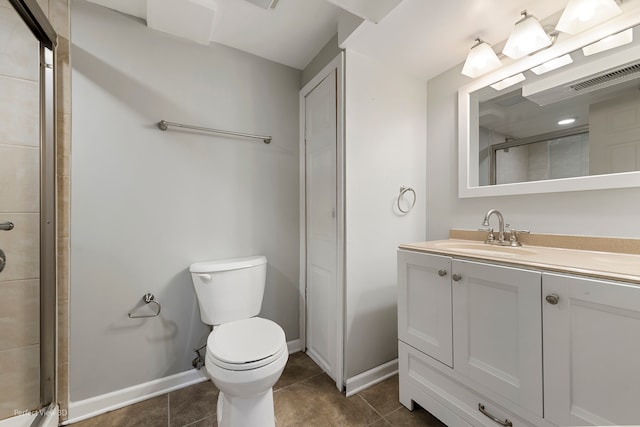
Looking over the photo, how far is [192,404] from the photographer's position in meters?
1.44

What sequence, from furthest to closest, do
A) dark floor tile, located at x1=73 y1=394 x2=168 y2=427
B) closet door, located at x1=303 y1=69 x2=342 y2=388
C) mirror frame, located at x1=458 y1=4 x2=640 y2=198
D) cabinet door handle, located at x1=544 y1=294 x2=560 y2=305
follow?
closet door, located at x1=303 y1=69 x2=342 y2=388, dark floor tile, located at x1=73 y1=394 x2=168 y2=427, mirror frame, located at x1=458 y1=4 x2=640 y2=198, cabinet door handle, located at x1=544 y1=294 x2=560 y2=305

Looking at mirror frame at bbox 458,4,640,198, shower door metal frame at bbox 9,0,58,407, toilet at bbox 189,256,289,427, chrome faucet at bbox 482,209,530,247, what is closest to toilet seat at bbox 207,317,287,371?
toilet at bbox 189,256,289,427

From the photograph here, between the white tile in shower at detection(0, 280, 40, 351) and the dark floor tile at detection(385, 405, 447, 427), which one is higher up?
the white tile in shower at detection(0, 280, 40, 351)

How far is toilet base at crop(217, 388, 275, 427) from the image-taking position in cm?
112

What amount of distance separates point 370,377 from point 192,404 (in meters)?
1.03

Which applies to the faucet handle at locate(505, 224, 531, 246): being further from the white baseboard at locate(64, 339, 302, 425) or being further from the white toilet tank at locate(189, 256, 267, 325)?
the white baseboard at locate(64, 339, 302, 425)

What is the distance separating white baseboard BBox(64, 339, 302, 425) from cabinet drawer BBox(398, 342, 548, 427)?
1.24 m

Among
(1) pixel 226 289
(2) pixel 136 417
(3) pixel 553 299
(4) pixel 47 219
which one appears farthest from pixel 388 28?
(2) pixel 136 417

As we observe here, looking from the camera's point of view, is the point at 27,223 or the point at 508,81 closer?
the point at 27,223

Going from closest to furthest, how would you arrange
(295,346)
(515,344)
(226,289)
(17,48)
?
(515,344)
(17,48)
(226,289)
(295,346)

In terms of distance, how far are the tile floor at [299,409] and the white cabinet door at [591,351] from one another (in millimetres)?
671

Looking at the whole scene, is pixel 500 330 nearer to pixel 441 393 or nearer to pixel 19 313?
pixel 441 393

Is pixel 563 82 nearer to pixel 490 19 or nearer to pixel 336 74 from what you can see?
pixel 490 19

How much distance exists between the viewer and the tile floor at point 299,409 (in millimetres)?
1312
